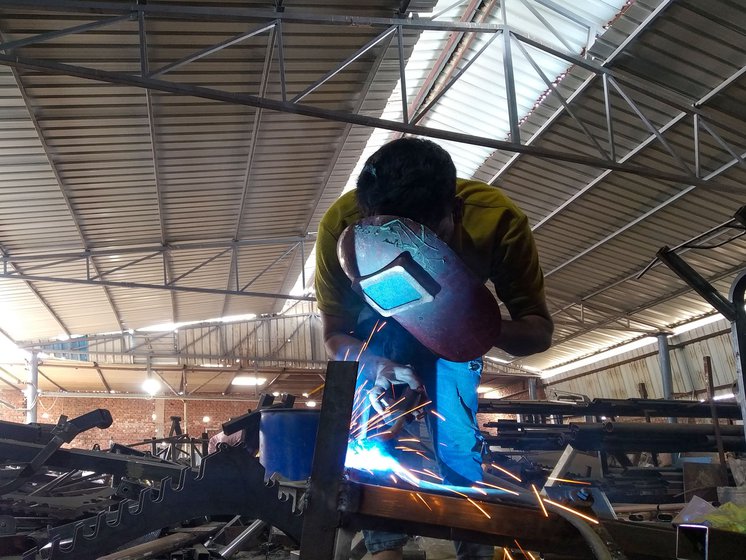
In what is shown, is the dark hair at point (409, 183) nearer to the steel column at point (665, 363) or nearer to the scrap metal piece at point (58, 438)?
the scrap metal piece at point (58, 438)

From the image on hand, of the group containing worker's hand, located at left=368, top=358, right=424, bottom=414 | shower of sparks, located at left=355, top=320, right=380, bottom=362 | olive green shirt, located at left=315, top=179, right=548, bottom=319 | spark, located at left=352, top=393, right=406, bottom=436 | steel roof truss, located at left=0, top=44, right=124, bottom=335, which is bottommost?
spark, located at left=352, top=393, right=406, bottom=436

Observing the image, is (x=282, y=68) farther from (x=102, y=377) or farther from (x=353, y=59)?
(x=102, y=377)

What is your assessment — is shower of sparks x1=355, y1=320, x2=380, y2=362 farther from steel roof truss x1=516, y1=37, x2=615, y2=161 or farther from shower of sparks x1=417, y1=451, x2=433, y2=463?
steel roof truss x1=516, y1=37, x2=615, y2=161

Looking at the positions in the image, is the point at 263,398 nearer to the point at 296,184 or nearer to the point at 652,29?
the point at 652,29

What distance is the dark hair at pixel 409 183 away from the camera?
1371 millimetres

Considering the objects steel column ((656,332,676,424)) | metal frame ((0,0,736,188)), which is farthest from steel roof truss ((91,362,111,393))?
steel column ((656,332,676,424))

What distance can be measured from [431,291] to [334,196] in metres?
8.36

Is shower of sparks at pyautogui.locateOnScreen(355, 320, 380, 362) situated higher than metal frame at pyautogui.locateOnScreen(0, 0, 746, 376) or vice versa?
metal frame at pyautogui.locateOnScreen(0, 0, 746, 376)

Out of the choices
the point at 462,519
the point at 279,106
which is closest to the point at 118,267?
the point at 279,106

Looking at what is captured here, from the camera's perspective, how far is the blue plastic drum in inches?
111

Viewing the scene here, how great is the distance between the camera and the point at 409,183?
4.52ft

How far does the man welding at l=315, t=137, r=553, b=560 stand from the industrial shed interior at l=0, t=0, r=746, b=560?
16 centimetres

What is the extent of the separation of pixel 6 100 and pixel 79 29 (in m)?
1.42

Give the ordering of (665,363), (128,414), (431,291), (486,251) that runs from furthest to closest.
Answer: (128,414) → (665,363) → (486,251) → (431,291)
